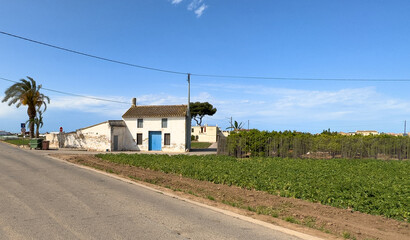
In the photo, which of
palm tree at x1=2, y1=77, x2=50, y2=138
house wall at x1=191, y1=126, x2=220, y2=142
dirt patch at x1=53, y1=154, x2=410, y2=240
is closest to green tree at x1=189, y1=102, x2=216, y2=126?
house wall at x1=191, y1=126, x2=220, y2=142

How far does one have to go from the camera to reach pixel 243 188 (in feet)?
35.2

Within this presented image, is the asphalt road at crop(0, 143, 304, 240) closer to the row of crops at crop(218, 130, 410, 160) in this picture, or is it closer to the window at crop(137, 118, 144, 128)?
the row of crops at crop(218, 130, 410, 160)

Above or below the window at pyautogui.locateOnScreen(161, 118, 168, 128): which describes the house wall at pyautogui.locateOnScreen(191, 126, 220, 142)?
below

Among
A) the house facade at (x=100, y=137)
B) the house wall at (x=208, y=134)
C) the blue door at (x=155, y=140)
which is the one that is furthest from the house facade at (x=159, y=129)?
the house wall at (x=208, y=134)

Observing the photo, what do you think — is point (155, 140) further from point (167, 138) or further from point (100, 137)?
point (100, 137)

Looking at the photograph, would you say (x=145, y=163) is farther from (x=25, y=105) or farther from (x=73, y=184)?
(x=25, y=105)

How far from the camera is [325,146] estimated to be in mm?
25047

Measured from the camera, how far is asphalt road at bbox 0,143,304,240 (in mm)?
5629

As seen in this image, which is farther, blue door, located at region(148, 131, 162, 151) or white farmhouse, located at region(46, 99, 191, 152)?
blue door, located at region(148, 131, 162, 151)

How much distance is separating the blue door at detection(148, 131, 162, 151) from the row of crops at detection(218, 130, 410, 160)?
13554mm

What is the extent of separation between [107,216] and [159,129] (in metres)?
29.5

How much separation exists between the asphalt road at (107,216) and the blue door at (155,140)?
25.4 m

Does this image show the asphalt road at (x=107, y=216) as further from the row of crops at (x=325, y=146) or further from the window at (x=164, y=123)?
the window at (x=164, y=123)

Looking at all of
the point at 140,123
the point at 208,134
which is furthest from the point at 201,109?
the point at 140,123
